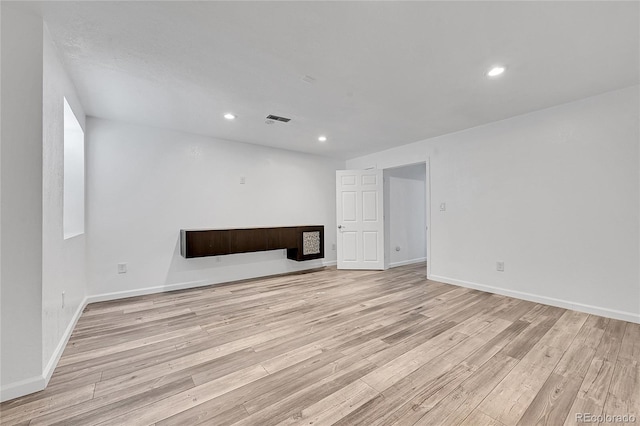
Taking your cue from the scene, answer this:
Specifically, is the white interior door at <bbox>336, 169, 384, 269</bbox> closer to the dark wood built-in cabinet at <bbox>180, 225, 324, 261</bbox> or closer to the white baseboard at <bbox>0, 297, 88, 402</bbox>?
the dark wood built-in cabinet at <bbox>180, 225, 324, 261</bbox>

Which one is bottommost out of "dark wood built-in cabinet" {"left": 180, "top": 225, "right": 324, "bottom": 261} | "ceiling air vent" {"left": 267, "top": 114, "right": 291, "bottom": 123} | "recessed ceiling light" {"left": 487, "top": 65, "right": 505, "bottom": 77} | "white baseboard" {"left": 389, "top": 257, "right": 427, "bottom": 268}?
"white baseboard" {"left": 389, "top": 257, "right": 427, "bottom": 268}

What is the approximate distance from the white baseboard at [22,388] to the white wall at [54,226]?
0.17 feet

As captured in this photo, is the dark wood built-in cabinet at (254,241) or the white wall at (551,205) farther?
the dark wood built-in cabinet at (254,241)

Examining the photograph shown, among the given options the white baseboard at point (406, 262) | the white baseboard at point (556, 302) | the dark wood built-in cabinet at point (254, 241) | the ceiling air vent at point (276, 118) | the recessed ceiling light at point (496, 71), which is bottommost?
the white baseboard at point (406, 262)

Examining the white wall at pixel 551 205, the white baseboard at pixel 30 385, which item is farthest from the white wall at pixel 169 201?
the white wall at pixel 551 205

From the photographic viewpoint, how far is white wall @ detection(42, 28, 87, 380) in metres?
1.71

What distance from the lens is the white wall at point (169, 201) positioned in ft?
10.8

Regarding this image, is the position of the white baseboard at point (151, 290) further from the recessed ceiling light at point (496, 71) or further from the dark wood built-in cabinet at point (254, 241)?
the recessed ceiling light at point (496, 71)

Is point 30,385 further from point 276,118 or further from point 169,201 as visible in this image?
point 276,118

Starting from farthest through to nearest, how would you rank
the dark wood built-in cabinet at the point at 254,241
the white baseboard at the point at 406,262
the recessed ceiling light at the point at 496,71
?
the white baseboard at the point at 406,262
the dark wood built-in cabinet at the point at 254,241
the recessed ceiling light at the point at 496,71

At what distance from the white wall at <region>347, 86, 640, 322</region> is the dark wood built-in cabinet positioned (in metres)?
2.18

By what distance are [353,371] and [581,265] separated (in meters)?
2.88

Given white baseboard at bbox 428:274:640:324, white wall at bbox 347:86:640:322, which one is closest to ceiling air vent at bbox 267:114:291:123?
white wall at bbox 347:86:640:322

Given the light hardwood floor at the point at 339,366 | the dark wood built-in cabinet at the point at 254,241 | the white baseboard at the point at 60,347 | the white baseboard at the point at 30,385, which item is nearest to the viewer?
the light hardwood floor at the point at 339,366
